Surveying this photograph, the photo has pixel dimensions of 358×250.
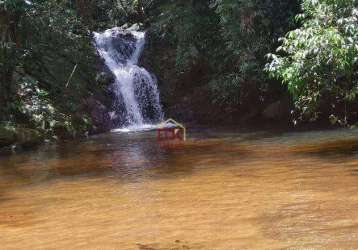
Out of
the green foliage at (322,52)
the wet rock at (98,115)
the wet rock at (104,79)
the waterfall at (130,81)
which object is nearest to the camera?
the green foliage at (322,52)

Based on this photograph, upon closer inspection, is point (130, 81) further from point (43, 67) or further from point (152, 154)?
point (152, 154)

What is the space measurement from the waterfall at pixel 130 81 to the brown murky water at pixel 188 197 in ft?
21.8

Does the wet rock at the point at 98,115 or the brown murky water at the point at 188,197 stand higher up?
the wet rock at the point at 98,115

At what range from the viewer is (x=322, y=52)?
9.54 metres

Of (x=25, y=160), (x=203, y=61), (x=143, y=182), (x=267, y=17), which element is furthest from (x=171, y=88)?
(x=143, y=182)

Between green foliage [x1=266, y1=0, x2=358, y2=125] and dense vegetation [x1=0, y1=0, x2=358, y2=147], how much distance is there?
85cm

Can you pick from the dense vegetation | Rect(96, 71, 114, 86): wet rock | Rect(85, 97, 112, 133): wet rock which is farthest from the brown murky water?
Rect(96, 71, 114, 86): wet rock

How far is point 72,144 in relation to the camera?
1427 centimetres

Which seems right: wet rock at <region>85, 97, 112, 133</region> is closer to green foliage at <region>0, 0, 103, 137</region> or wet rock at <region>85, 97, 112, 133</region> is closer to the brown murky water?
green foliage at <region>0, 0, 103, 137</region>

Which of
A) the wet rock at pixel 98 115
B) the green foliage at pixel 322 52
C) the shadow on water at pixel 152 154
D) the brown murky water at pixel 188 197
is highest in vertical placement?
the green foliage at pixel 322 52

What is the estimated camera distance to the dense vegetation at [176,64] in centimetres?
1527

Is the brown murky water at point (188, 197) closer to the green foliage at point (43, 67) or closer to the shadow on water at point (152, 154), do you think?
the shadow on water at point (152, 154)

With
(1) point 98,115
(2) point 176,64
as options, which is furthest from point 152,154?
(2) point 176,64

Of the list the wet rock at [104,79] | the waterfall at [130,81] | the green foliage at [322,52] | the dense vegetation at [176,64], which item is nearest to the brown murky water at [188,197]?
the green foliage at [322,52]
